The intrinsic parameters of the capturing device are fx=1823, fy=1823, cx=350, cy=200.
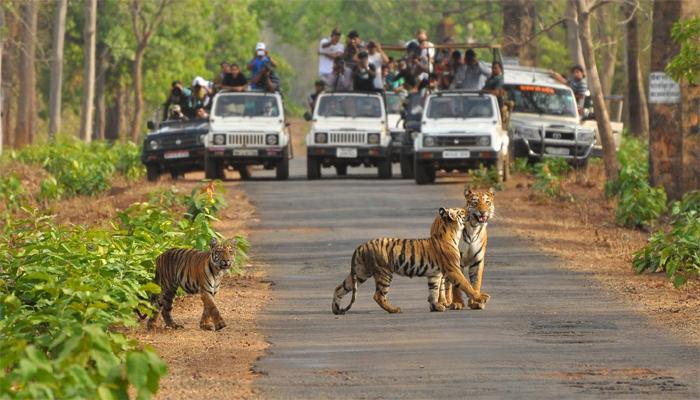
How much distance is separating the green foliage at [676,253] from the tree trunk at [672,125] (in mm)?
5920

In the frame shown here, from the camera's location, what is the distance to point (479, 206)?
15766 mm

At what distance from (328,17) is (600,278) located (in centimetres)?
8428

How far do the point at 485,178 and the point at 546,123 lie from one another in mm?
4885

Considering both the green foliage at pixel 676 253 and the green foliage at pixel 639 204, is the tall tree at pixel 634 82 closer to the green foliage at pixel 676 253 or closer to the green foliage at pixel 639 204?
the green foliage at pixel 639 204

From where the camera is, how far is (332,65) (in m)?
38.2

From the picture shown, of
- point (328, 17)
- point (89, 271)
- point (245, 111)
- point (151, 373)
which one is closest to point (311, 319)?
point (89, 271)

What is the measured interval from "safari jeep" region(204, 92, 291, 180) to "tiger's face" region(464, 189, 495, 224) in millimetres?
19673

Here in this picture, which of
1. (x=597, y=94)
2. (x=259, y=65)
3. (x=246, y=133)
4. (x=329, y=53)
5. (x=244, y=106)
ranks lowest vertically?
(x=246, y=133)

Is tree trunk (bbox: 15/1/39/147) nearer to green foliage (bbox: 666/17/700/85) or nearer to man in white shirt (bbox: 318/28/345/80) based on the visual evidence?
man in white shirt (bbox: 318/28/345/80)

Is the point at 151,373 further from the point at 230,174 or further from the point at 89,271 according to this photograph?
the point at 230,174

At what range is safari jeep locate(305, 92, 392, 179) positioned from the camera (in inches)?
1403

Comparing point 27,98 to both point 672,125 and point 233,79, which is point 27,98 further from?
point 672,125

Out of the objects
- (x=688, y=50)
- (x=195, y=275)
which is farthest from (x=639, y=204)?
(x=195, y=275)

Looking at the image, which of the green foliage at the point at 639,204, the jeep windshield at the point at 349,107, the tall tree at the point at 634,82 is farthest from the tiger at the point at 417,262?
the tall tree at the point at 634,82
